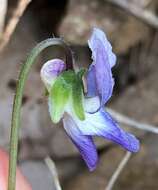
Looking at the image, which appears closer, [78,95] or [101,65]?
[101,65]

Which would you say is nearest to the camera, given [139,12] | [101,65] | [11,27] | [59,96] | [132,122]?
[101,65]

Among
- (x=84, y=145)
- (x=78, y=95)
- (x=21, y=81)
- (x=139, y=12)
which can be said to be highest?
(x=21, y=81)

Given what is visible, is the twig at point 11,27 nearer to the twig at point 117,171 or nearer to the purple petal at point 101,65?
the twig at point 117,171

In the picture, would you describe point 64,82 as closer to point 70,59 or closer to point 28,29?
point 70,59

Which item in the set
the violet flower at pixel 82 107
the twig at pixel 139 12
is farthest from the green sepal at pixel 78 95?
the twig at pixel 139 12

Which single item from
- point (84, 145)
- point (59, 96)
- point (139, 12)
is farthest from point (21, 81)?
point (139, 12)

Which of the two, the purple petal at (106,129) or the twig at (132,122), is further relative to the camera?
the twig at (132,122)

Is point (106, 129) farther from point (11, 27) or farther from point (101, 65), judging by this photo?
point (11, 27)
